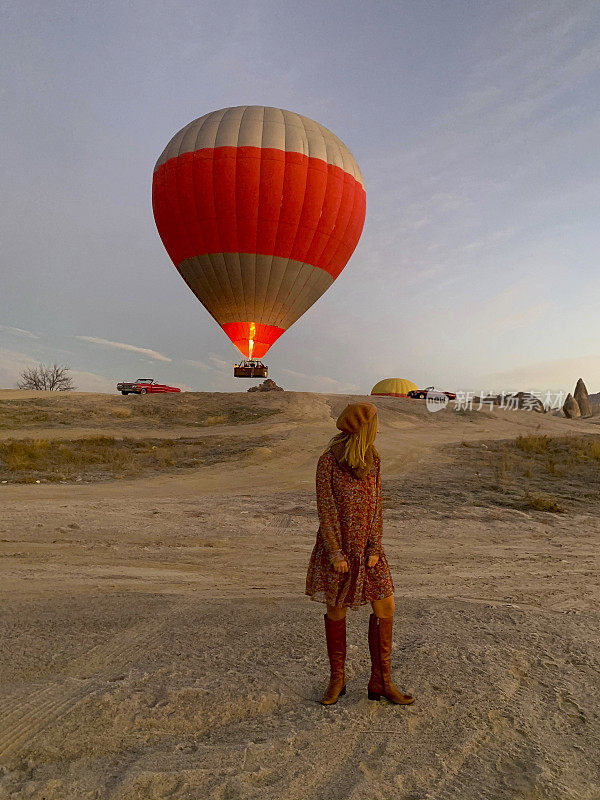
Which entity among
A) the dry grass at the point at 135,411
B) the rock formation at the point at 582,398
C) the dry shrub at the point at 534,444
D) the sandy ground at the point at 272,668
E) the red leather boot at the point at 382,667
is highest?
the rock formation at the point at 582,398

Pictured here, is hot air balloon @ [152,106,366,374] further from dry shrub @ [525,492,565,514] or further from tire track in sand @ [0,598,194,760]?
tire track in sand @ [0,598,194,760]

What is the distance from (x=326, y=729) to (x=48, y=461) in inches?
592

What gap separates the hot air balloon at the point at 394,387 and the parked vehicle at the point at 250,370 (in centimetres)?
2966

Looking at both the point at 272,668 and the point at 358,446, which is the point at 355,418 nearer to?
the point at 358,446

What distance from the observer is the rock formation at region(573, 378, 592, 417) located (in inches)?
1777

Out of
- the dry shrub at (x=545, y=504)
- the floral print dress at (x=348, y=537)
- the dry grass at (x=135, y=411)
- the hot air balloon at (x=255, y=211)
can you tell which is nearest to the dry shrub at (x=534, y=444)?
the dry shrub at (x=545, y=504)

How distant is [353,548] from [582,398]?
49.5 meters

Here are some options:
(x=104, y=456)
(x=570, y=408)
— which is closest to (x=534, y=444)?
(x=104, y=456)

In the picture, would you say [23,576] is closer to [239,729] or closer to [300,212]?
[239,729]

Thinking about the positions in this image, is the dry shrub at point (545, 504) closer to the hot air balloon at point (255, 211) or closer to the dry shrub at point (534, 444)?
the dry shrub at point (534, 444)

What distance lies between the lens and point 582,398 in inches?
1800

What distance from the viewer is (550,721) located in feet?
11.0

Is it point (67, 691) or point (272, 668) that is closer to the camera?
point (67, 691)

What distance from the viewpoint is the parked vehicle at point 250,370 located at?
89.7 ft
